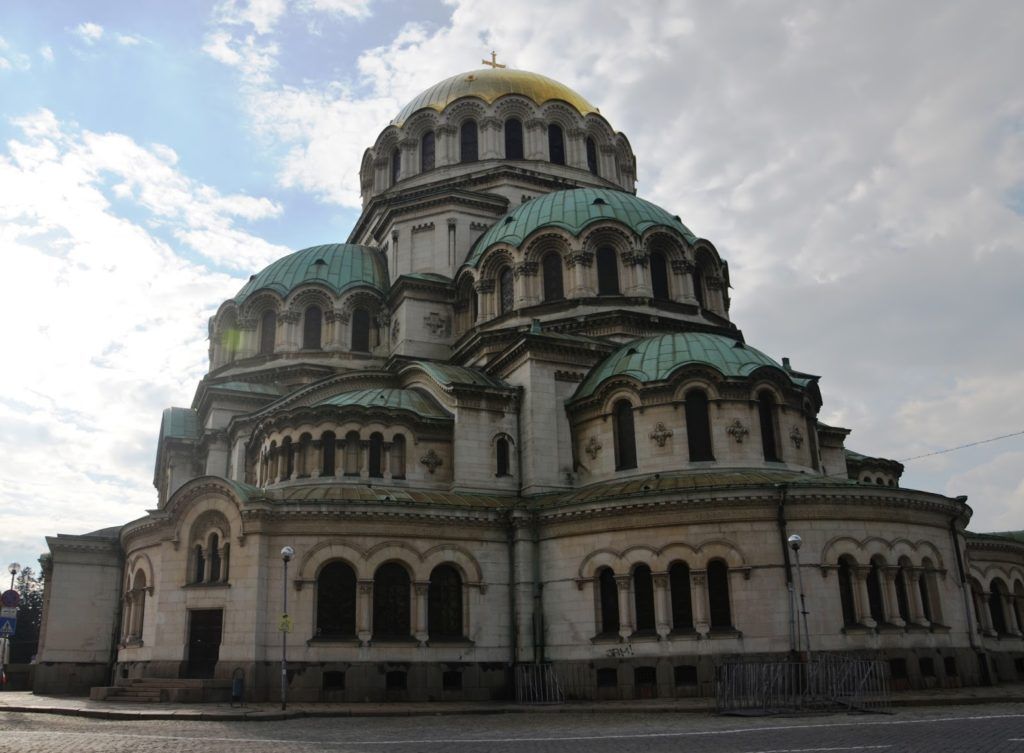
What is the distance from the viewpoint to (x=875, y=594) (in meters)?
26.8

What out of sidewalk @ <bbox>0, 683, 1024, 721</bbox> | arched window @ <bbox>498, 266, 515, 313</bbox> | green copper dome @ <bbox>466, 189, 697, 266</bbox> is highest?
green copper dome @ <bbox>466, 189, 697, 266</bbox>

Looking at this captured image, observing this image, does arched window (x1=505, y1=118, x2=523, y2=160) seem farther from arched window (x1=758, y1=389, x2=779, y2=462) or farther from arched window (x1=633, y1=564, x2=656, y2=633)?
arched window (x1=633, y1=564, x2=656, y2=633)

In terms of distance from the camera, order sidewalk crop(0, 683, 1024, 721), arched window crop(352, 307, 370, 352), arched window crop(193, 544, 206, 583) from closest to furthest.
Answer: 1. sidewalk crop(0, 683, 1024, 721)
2. arched window crop(193, 544, 206, 583)
3. arched window crop(352, 307, 370, 352)

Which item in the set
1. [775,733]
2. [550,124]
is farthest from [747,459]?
[550,124]

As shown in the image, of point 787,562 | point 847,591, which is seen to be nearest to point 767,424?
point 787,562

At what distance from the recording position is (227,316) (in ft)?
145

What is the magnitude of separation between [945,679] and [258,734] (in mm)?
19354

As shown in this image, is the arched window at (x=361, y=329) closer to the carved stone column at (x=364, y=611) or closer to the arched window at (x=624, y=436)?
the arched window at (x=624, y=436)

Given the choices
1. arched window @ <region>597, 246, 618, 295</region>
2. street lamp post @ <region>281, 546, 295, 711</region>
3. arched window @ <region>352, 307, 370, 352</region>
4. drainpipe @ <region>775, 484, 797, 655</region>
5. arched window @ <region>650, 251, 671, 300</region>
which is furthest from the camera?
arched window @ <region>352, 307, 370, 352</region>

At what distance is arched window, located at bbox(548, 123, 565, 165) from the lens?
46812 mm

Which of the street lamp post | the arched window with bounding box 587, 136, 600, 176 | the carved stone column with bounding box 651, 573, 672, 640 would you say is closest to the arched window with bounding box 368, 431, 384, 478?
the street lamp post

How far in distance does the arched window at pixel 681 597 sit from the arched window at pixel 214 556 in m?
14.0

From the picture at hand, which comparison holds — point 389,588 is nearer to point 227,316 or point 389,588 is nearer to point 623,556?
point 623,556

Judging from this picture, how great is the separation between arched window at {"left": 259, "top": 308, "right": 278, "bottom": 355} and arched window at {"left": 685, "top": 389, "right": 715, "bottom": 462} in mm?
21072
